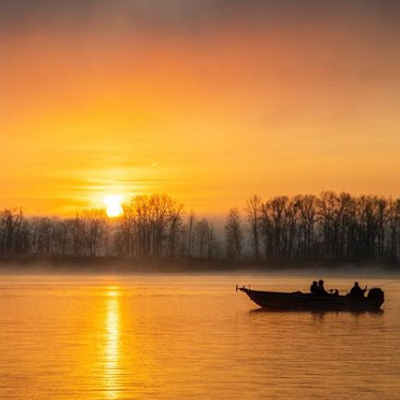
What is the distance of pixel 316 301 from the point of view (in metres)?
49.1

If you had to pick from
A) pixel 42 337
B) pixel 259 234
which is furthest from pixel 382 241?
pixel 42 337

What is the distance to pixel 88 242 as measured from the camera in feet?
536

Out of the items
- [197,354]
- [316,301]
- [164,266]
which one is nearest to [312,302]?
[316,301]

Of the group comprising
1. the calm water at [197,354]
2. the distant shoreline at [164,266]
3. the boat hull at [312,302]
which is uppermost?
→ the distant shoreline at [164,266]

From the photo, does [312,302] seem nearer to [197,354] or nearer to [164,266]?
[197,354]

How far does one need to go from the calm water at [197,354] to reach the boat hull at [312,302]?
2.25 ft

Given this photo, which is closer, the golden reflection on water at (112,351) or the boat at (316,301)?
the golden reflection on water at (112,351)

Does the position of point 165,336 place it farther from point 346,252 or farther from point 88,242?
point 88,242

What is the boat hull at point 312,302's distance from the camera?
4912 cm

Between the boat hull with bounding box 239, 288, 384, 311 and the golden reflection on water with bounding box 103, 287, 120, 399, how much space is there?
8426 mm

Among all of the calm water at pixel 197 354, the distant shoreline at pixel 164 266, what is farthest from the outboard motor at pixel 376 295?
the distant shoreline at pixel 164 266

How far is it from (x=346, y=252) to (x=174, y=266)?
91.9 ft

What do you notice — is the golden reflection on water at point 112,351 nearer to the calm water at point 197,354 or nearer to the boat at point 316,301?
the calm water at point 197,354

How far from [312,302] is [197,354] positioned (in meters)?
21.1
